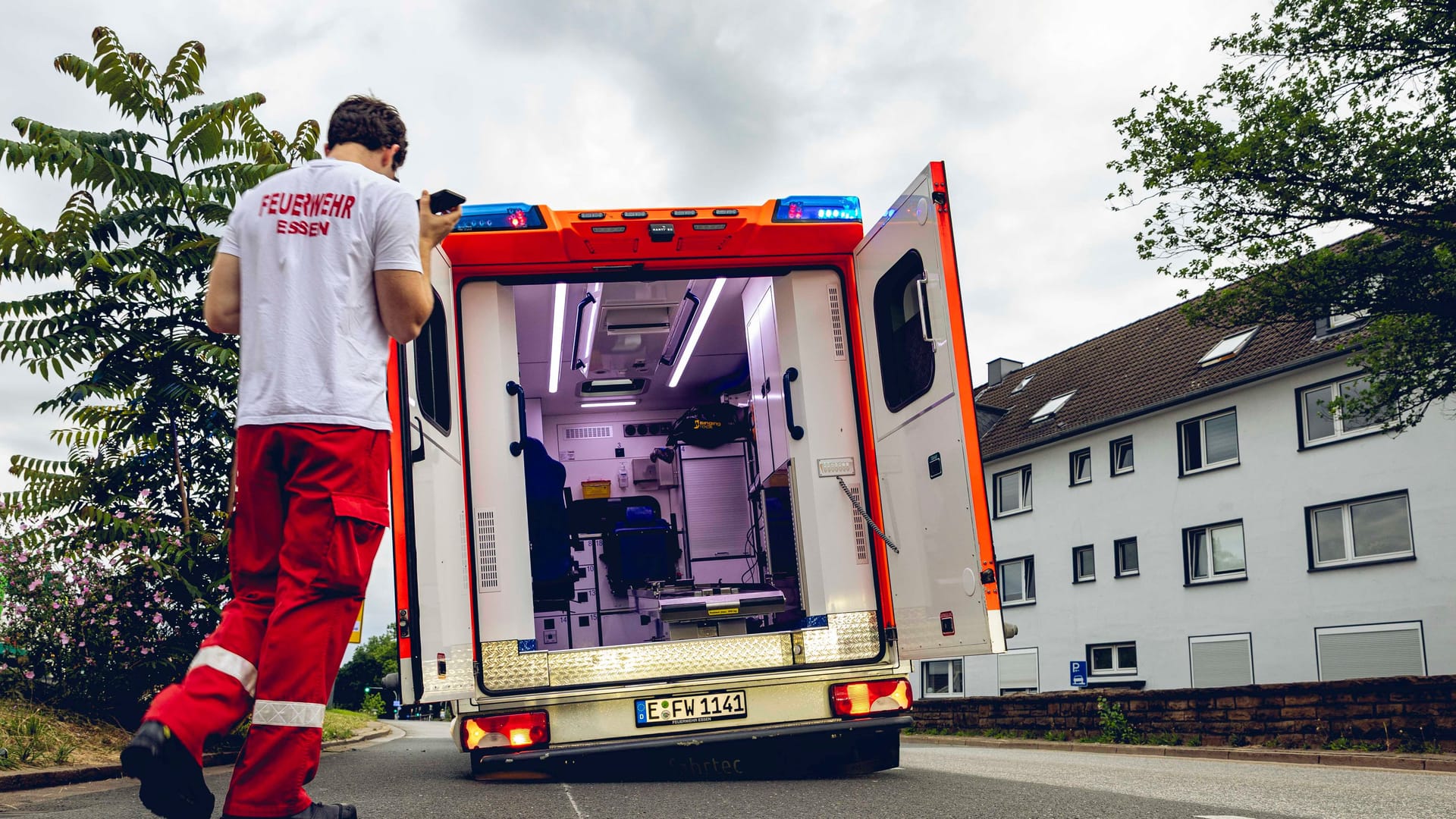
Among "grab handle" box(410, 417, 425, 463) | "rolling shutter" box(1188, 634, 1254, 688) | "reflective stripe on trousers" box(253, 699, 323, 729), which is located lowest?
"rolling shutter" box(1188, 634, 1254, 688)

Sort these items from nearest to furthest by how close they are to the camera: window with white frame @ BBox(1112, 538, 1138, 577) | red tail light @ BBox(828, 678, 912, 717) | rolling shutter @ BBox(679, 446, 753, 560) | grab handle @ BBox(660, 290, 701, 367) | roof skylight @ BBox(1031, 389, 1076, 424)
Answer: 1. red tail light @ BBox(828, 678, 912, 717)
2. grab handle @ BBox(660, 290, 701, 367)
3. rolling shutter @ BBox(679, 446, 753, 560)
4. window with white frame @ BBox(1112, 538, 1138, 577)
5. roof skylight @ BBox(1031, 389, 1076, 424)

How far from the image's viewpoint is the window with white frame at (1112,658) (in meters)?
28.1

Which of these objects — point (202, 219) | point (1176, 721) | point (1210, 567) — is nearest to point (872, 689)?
point (202, 219)

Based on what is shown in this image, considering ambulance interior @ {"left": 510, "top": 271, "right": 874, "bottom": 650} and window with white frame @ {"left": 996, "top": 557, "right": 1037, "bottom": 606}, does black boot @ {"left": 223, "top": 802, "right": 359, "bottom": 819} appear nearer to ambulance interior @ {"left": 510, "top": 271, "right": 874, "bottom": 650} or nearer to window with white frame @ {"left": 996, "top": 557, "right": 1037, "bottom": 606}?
ambulance interior @ {"left": 510, "top": 271, "right": 874, "bottom": 650}

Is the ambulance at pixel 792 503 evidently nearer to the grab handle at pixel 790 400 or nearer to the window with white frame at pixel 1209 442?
the grab handle at pixel 790 400

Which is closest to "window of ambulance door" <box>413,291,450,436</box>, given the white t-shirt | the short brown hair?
the short brown hair

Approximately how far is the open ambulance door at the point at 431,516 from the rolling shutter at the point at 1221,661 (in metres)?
22.1

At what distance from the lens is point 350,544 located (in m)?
2.61

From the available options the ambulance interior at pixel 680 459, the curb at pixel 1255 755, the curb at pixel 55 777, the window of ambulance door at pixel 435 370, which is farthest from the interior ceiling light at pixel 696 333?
the curb at pixel 1255 755

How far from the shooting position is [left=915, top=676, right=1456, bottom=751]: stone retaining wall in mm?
12359

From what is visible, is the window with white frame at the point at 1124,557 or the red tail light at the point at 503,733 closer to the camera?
the red tail light at the point at 503,733

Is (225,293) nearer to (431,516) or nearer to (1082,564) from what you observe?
(431,516)

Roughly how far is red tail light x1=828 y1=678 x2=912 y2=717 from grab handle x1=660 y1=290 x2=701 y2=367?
3.68 meters

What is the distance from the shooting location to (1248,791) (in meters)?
6.82
